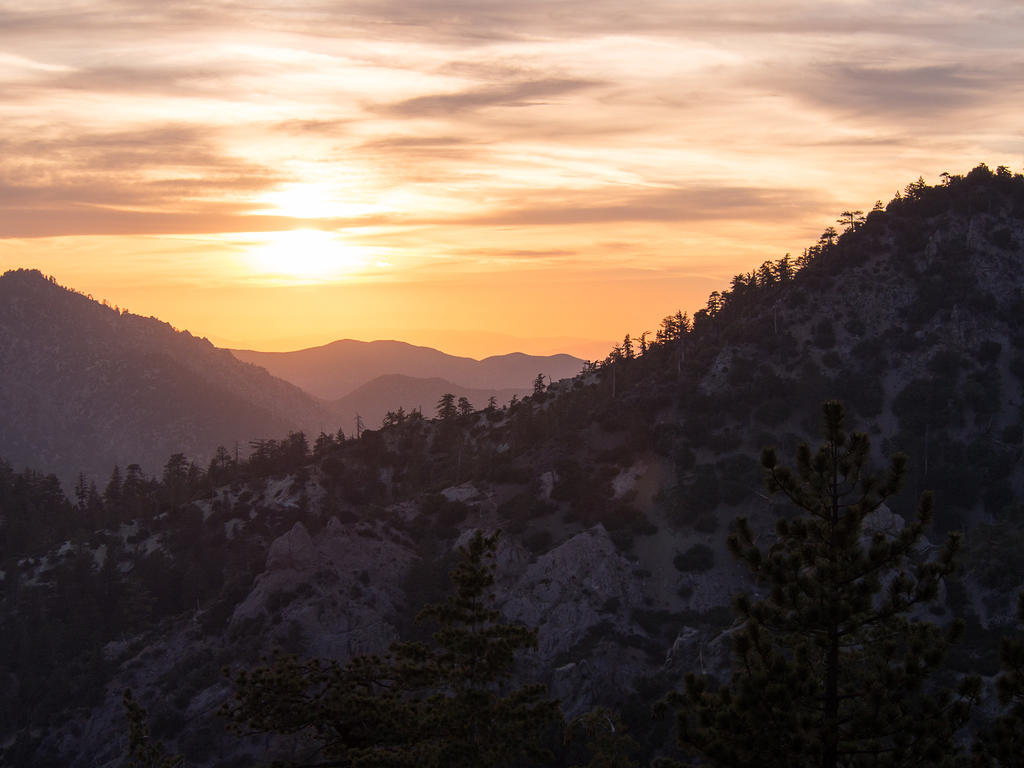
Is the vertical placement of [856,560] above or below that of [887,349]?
below

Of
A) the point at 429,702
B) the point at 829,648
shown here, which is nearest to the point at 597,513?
the point at 429,702

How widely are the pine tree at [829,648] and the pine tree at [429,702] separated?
963 centimetres

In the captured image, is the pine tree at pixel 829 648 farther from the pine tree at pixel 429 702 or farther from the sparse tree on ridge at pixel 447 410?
the sparse tree on ridge at pixel 447 410

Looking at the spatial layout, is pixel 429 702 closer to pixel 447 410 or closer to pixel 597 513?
pixel 597 513

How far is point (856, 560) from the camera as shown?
22.8 m

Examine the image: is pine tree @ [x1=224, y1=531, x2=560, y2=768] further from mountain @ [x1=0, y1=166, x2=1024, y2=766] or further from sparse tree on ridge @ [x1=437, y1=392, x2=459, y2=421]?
sparse tree on ridge @ [x1=437, y1=392, x2=459, y2=421]

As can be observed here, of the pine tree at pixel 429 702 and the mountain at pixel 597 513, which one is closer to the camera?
the pine tree at pixel 429 702

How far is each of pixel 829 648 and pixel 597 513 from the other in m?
83.5

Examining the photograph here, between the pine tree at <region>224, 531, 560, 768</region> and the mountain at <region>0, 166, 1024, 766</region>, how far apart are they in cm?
3737

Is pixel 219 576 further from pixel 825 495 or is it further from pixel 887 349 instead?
pixel 825 495

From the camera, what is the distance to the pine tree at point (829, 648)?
71.5ft

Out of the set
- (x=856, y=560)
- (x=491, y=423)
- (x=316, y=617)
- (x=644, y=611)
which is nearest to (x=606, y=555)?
(x=644, y=611)

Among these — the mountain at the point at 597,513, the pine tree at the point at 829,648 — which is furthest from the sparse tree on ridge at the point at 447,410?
the pine tree at the point at 829,648

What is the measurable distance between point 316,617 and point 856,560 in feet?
262
